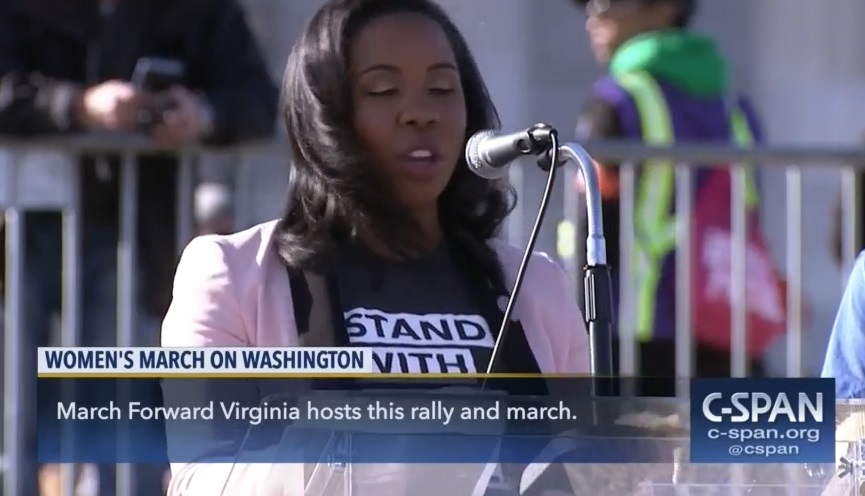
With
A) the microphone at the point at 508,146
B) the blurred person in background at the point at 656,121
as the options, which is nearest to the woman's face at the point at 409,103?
the microphone at the point at 508,146

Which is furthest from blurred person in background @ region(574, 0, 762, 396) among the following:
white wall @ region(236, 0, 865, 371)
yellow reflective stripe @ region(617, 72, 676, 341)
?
white wall @ region(236, 0, 865, 371)

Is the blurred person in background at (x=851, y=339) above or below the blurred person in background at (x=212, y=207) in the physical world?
below

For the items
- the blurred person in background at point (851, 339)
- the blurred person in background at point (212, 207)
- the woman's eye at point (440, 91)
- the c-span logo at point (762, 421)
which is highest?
the blurred person in background at point (212, 207)

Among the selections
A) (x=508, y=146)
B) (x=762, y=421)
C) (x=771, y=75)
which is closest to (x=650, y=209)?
(x=508, y=146)

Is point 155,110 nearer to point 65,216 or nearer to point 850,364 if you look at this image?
point 65,216

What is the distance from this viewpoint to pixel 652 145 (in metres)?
3.67

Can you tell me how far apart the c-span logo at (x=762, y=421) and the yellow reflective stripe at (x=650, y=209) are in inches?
82.2

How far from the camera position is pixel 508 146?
1.72 meters

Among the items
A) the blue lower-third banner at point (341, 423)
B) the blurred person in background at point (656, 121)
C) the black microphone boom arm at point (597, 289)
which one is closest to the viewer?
the blue lower-third banner at point (341, 423)

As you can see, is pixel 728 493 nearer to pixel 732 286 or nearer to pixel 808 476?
pixel 808 476

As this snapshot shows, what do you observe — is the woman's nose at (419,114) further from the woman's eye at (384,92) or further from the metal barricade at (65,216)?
the metal barricade at (65,216)

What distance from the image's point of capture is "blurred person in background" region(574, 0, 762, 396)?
3705 millimetres

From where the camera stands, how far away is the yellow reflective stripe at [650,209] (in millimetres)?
3711

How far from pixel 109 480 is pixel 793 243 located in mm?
2433
